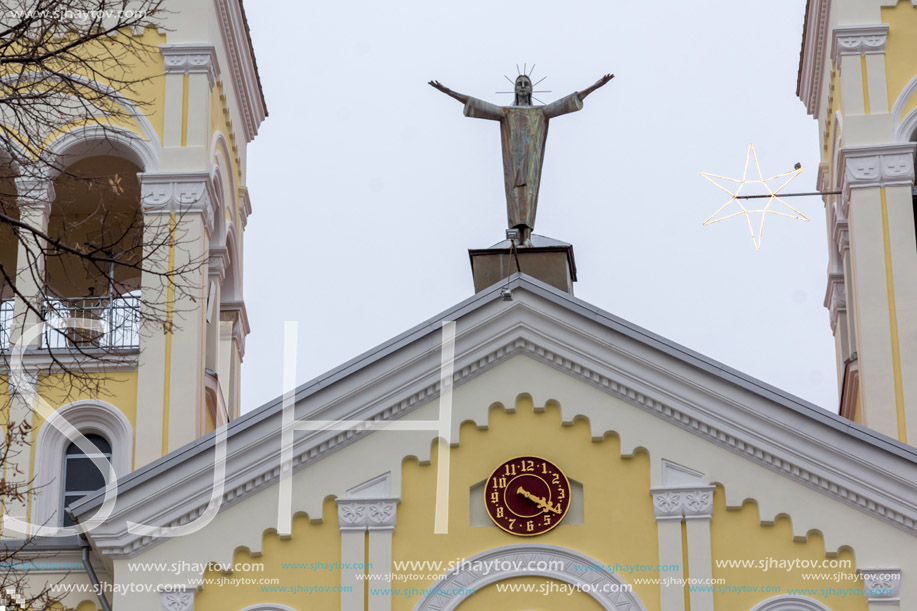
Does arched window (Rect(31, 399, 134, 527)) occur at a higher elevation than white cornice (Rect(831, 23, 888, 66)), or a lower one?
lower

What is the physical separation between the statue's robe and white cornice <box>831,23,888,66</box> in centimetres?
470

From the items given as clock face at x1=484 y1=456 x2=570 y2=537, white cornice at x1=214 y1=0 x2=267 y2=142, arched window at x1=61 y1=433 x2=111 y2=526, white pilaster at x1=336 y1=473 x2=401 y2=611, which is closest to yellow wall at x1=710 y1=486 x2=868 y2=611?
clock face at x1=484 y1=456 x2=570 y2=537

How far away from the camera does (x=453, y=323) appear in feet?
66.4

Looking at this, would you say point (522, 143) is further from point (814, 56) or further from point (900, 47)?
point (814, 56)

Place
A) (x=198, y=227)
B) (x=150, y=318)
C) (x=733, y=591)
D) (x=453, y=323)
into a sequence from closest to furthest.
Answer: (x=150, y=318), (x=733, y=591), (x=453, y=323), (x=198, y=227)

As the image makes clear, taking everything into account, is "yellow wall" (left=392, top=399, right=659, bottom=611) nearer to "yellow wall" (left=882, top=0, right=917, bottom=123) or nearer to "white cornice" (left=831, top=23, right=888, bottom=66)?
"yellow wall" (left=882, top=0, right=917, bottom=123)

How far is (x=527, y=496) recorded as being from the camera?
1953cm

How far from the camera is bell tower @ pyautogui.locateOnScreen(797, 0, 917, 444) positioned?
2489 centimetres

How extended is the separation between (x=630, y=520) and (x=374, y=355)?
131 inches

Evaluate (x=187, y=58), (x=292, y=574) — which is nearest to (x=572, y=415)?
(x=292, y=574)

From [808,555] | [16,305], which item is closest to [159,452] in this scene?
[16,305]

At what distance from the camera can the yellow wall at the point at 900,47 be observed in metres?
26.6

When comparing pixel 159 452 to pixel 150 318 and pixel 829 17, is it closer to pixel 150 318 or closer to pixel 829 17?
pixel 150 318

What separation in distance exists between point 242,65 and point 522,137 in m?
7.39
